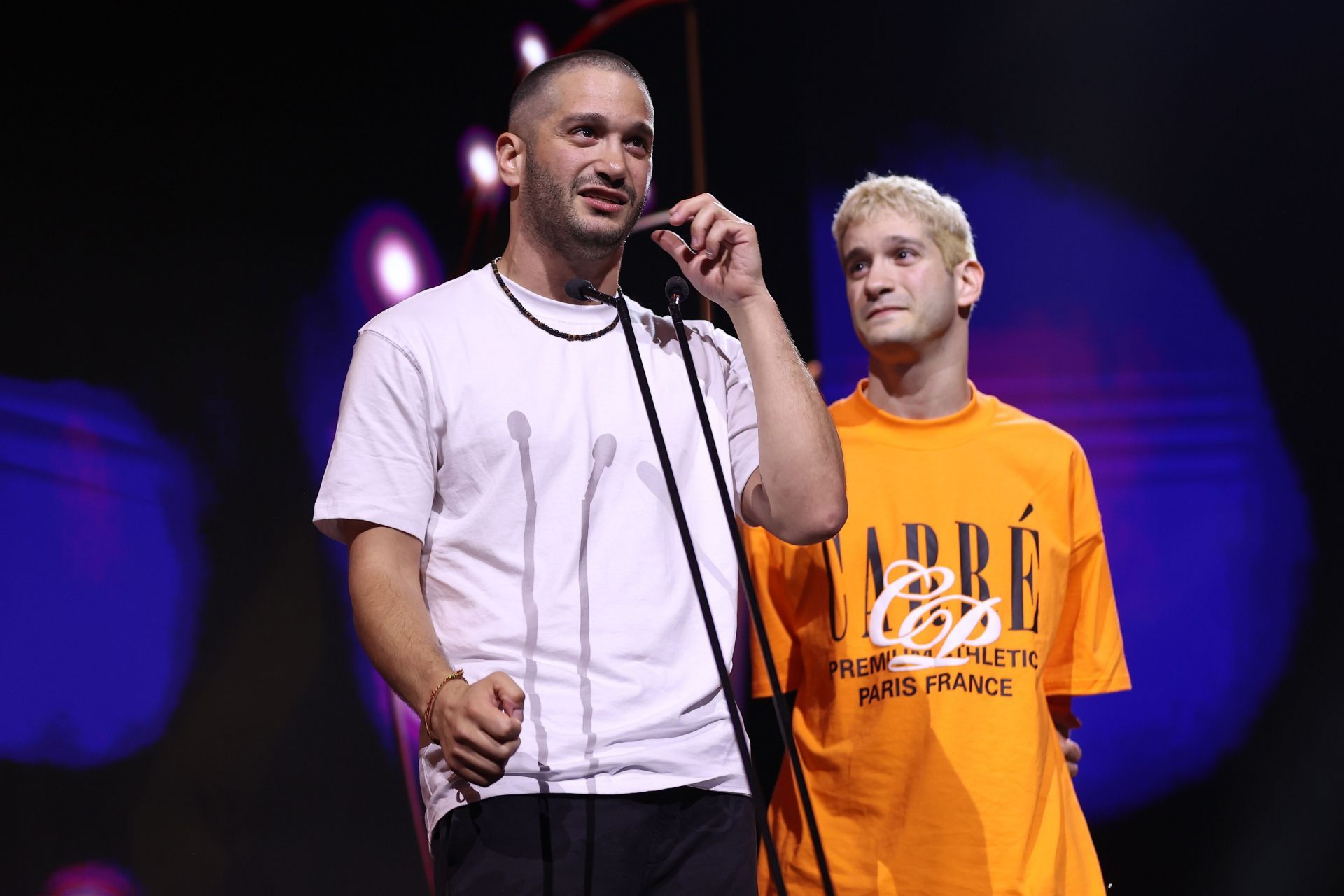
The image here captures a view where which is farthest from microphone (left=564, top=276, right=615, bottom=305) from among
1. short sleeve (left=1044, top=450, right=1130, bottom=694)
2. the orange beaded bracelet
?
short sleeve (left=1044, top=450, right=1130, bottom=694)

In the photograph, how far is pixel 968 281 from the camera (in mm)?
2516

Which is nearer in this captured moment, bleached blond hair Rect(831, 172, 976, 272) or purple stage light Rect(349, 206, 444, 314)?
bleached blond hair Rect(831, 172, 976, 272)

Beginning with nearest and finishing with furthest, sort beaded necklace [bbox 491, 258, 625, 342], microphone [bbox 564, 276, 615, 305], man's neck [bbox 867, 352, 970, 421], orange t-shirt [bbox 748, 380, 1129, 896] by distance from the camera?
microphone [bbox 564, 276, 615, 305], beaded necklace [bbox 491, 258, 625, 342], orange t-shirt [bbox 748, 380, 1129, 896], man's neck [bbox 867, 352, 970, 421]

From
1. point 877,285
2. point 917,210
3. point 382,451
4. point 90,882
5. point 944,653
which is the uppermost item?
point 917,210

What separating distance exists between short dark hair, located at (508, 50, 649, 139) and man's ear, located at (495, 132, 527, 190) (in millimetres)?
15

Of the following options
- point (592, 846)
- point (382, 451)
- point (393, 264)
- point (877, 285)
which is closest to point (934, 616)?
point (877, 285)

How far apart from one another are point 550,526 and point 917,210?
4.24ft

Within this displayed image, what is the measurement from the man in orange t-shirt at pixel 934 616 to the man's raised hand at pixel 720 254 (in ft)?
2.42

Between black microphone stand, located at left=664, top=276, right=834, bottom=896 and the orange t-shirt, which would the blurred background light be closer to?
the orange t-shirt

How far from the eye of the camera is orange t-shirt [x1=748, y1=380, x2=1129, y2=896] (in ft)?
6.88

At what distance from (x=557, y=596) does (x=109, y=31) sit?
1832 mm

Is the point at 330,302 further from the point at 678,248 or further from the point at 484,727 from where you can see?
the point at 484,727

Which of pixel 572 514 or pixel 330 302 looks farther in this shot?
pixel 330 302

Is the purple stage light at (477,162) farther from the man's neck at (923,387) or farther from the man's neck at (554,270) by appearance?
the man's neck at (554,270)
